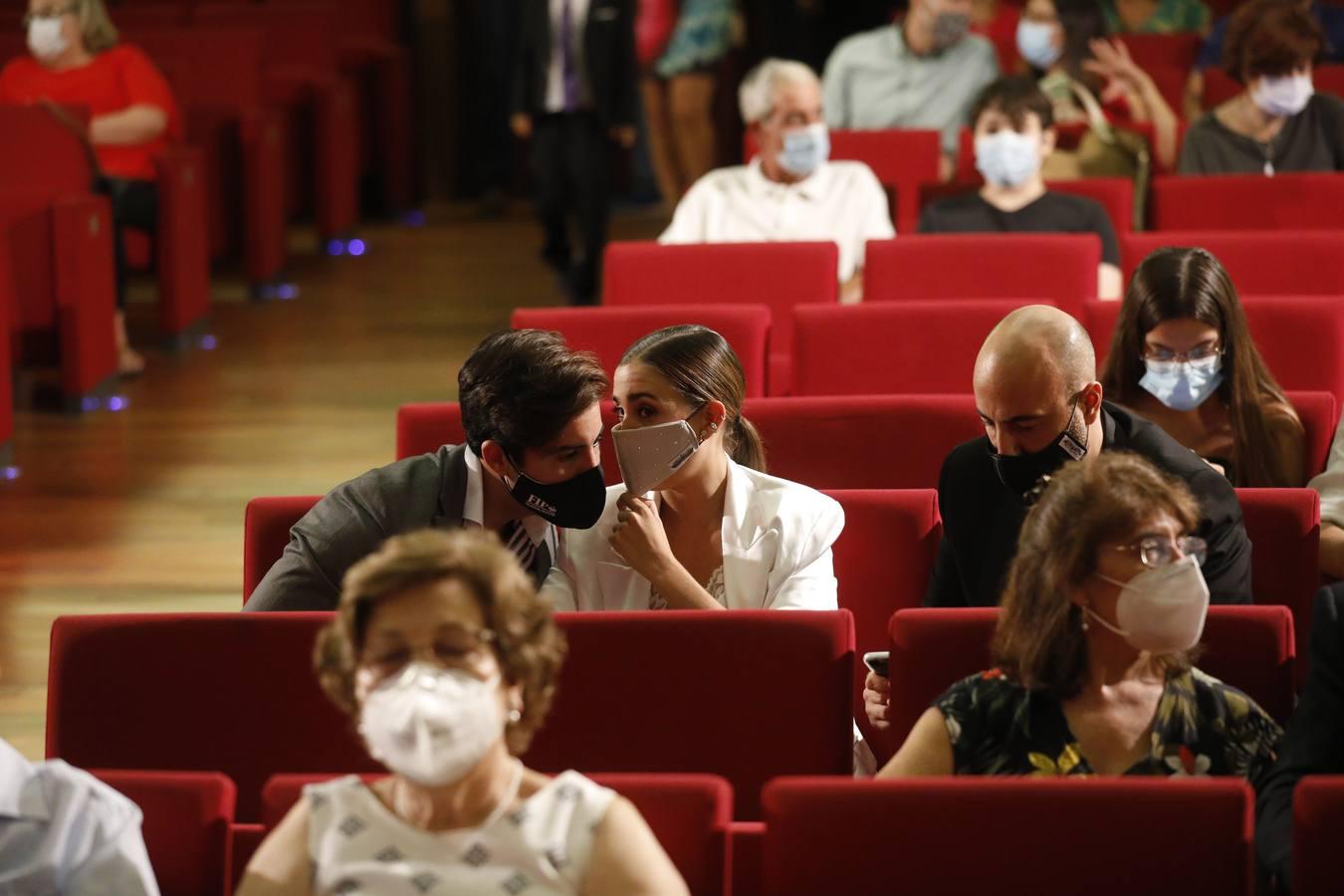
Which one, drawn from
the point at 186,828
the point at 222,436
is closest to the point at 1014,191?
the point at 222,436

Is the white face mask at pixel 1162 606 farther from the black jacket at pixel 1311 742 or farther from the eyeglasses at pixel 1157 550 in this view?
the black jacket at pixel 1311 742

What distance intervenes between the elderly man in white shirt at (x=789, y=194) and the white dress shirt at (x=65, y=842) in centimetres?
313

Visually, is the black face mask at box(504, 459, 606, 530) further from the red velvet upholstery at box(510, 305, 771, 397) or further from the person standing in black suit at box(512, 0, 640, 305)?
the person standing in black suit at box(512, 0, 640, 305)

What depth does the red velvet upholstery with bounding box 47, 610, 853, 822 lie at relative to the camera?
2.20 m

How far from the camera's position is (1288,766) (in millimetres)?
1971

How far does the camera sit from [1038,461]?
101 inches

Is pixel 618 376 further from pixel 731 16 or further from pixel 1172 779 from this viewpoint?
pixel 731 16

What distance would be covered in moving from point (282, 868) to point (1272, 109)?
3872 mm

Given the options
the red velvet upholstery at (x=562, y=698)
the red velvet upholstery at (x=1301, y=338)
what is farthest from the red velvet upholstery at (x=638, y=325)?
the red velvet upholstery at (x=562, y=698)

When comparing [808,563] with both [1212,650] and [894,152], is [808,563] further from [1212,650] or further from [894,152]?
[894,152]

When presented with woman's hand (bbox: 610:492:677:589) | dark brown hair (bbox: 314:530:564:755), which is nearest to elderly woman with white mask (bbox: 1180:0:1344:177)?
woman's hand (bbox: 610:492:677:589)

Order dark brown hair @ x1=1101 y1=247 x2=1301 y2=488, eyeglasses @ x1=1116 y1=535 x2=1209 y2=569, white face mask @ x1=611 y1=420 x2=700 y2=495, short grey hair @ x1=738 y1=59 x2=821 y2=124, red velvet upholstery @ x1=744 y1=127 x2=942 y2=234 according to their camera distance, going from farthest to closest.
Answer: red velvet upholstery @ x1=744 y1=127 x2=942 y2=234
short grey hair @ x1=738 y1=59 x2=821 y2=124
dark brown hair @ x1=1101 y1=247 x2=1301 y2=488
white face mask @ x1=611 y1=420 x2=700 y2=495
eyeglasses @ x1=1116 y1=535 x2=1209 y2=569

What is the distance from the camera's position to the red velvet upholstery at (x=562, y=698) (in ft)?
7.21

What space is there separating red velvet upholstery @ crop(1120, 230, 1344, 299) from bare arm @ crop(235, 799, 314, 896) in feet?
8.96
